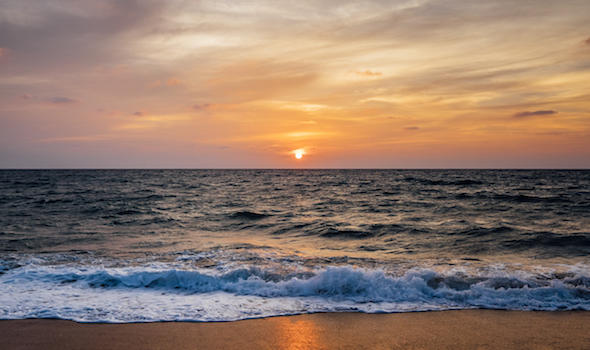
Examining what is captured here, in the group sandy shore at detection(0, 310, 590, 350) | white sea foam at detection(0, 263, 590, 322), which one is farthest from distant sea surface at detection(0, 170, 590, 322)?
sandy shore at detection(0, 310, 590, 350)

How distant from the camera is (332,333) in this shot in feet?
17.1

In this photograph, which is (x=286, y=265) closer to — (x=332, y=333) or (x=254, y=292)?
(x=254, y=292)

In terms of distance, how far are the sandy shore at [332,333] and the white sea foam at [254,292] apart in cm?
30

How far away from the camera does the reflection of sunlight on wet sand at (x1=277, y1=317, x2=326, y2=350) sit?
191 inches

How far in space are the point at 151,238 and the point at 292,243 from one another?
198 inches

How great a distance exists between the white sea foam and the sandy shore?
301 millimetres

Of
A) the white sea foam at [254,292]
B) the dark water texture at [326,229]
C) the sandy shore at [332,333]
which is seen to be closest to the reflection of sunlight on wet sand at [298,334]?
the sandy shore at [332,333]

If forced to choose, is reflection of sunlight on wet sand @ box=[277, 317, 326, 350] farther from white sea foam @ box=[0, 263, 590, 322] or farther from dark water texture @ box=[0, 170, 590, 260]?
dark water texture @ box=[0, 170, 590, 260]

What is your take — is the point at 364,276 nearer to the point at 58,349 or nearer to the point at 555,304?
the point at 555,304

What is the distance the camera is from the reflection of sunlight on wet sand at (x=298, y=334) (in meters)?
4.84

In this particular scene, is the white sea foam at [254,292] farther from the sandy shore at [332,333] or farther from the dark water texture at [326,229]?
the dark water texture at [326,229]

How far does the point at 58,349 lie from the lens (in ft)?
15.6

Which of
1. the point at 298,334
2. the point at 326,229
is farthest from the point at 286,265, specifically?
the point at 326,229

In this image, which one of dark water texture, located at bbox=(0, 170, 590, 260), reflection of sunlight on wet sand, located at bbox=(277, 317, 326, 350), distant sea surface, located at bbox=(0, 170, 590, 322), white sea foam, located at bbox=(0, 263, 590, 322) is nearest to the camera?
reflection of sunlight on wet sand, located at bbox=(277, 317, 326, 350)
